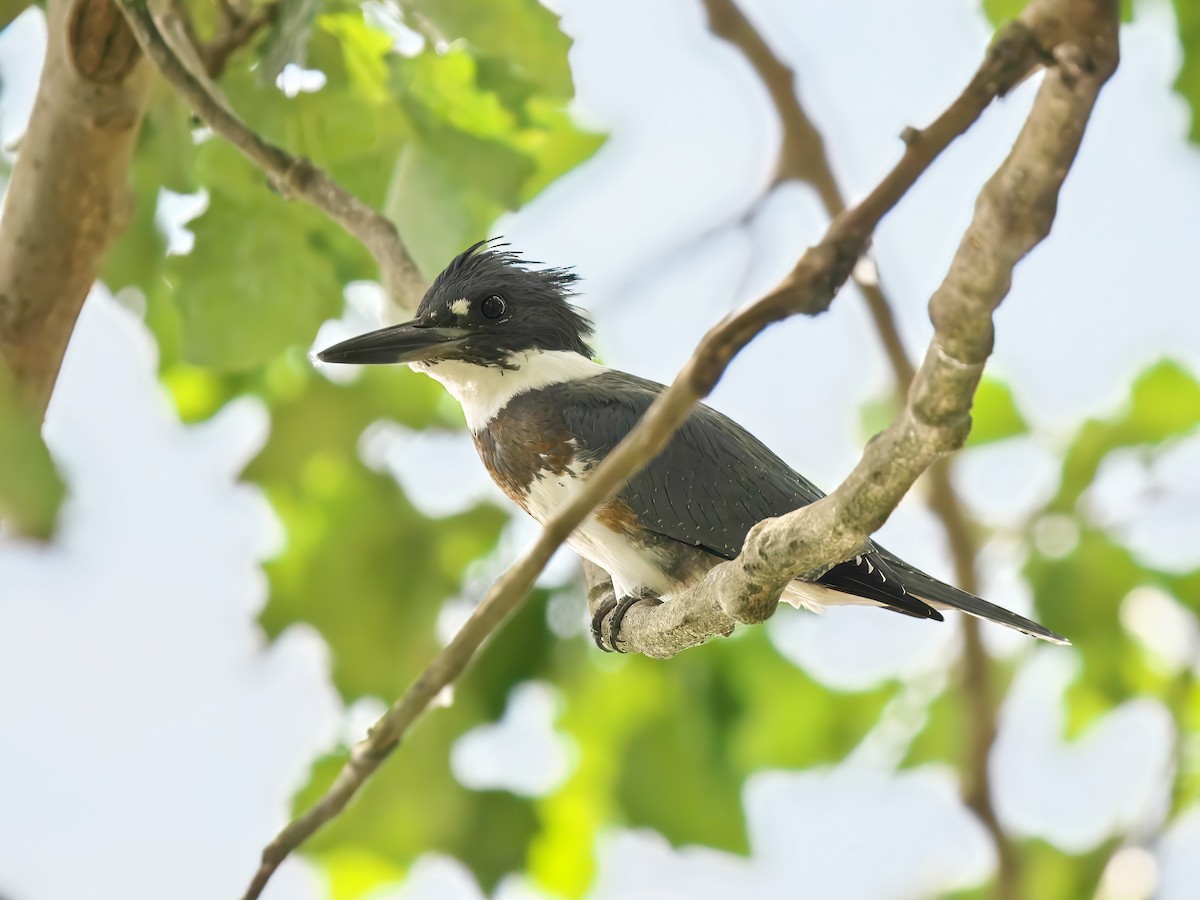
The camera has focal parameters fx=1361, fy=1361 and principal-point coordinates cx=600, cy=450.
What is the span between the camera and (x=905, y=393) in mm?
2865

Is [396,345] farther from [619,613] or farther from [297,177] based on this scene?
[619,613]

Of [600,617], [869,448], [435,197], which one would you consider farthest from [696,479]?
[869,448]

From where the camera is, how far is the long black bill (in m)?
2.12

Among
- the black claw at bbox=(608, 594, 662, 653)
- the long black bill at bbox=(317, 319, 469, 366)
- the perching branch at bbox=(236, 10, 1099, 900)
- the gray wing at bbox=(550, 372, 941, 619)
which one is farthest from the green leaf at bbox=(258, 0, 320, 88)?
the perching branch at bbox=(236, 10, 1099, 900)

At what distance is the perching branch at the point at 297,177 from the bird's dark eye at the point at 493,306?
9.2 inches

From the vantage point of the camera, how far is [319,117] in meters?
2.24

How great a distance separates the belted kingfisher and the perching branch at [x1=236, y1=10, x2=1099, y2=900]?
2.82 ft

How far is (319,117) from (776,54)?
3.34 ft

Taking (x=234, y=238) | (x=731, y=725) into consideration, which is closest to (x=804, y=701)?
(x=731, y=725)

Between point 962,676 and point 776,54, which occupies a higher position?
point 776,54

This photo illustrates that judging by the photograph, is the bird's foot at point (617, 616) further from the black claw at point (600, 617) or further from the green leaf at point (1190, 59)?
the green leaf at point (1190, 59)

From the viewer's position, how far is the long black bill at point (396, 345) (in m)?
2.12

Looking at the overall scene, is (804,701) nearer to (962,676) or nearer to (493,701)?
(962,676)

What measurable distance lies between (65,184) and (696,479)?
1.02 m
